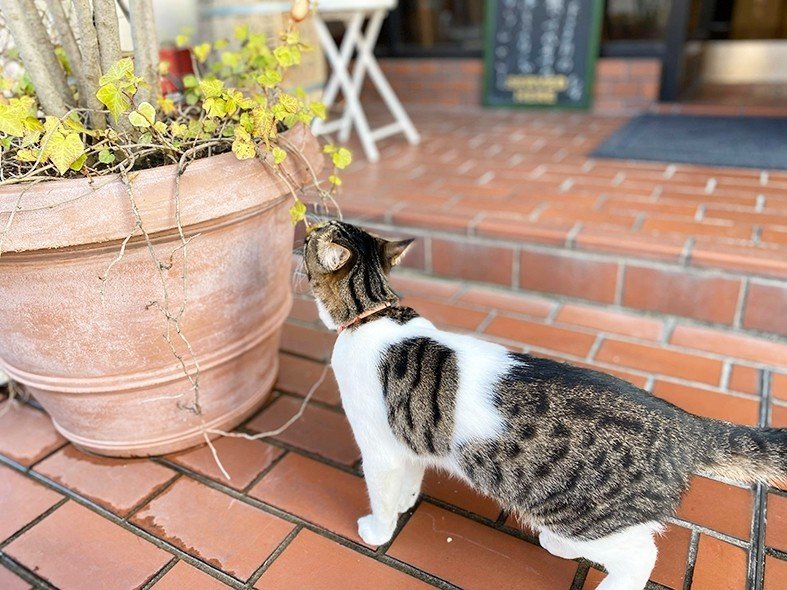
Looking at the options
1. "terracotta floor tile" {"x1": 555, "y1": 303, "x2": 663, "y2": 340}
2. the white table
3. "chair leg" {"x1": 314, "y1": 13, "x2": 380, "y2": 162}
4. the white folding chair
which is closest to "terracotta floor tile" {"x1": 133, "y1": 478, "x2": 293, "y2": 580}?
"terracotta floor tile" {"x1": 555, "y1": 303, "x2": 663, "y2": 340}

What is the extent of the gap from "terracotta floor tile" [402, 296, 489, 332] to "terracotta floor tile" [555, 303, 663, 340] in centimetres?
27

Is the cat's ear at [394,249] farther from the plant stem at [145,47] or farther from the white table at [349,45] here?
the white table at [349,45]

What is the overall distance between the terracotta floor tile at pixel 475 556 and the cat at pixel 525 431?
5cm

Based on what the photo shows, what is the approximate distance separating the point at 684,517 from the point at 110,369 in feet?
4.00

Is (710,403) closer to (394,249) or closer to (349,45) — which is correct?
(394,249)

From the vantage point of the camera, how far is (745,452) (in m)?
0.93

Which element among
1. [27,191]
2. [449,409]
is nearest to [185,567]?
[449,409]

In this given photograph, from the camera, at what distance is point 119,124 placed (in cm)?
122

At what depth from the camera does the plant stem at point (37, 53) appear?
1.20 metres

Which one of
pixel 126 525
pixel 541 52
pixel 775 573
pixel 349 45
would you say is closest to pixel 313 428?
pixel 126 525

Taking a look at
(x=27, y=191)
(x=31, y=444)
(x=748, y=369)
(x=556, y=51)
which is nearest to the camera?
(x=27, y=191)

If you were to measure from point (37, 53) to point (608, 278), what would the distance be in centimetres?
166

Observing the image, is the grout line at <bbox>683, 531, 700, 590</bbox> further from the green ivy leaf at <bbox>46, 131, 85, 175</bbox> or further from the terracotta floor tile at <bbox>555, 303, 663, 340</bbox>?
the green ivy leaf at <bbox>46, 131, 85, 175</bbox>

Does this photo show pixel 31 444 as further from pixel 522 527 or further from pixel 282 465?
pixel 522 527
